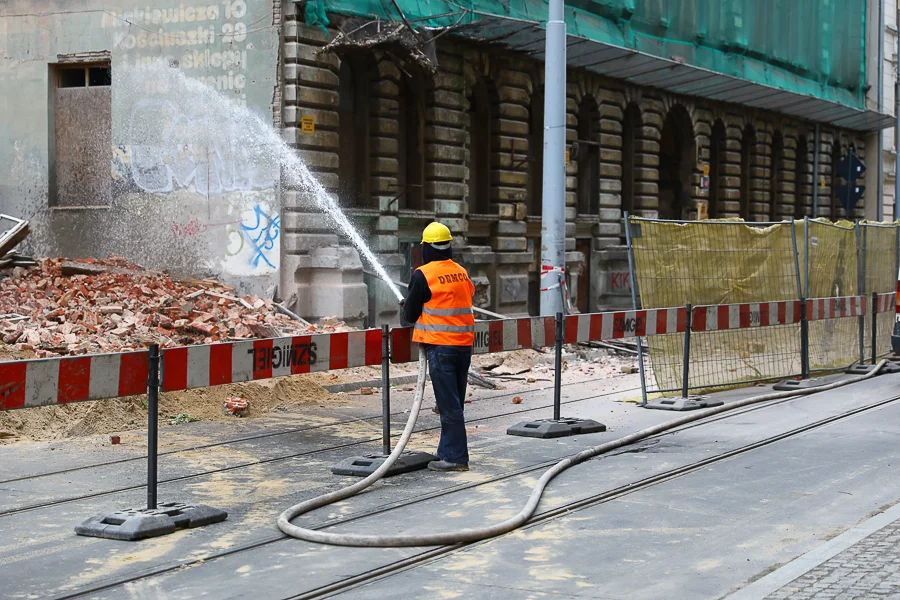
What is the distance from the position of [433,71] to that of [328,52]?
204 centimetres

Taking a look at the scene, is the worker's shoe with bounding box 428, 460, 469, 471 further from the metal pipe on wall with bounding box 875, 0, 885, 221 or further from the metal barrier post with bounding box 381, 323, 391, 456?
the metal pipe on wall with bounding box 875, 0, 885, 221

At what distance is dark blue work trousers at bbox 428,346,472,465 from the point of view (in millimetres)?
8992

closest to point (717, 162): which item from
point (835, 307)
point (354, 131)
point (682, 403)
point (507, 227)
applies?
Result: point (507, 227)

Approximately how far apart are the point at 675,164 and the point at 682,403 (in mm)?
21061

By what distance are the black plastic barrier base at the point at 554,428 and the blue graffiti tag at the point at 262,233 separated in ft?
29.6

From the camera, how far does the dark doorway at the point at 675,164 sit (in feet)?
107

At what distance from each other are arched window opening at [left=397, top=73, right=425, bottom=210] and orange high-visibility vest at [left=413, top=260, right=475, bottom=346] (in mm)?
13444

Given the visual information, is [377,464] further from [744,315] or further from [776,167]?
[776,167]

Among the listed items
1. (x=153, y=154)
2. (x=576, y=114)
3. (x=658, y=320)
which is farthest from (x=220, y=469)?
(x=576, y=114)

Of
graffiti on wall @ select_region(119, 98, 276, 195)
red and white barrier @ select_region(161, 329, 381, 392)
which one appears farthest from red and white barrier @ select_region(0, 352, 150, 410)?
graffiti on wall @ select_region(119, 98, 276, 195)

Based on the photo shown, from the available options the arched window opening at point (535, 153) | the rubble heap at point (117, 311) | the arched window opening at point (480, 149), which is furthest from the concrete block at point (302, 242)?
the arched window opening at point (535, 153)

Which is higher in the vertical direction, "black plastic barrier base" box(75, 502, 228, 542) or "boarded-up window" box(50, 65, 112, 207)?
"boarded-up window" box(50, 65, 112, 207)

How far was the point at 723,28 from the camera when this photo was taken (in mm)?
32219

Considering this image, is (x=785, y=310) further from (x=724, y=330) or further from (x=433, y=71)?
(x=433, y=71)
